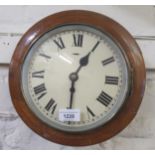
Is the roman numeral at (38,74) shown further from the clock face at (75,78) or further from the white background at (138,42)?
the white background at (138,42)

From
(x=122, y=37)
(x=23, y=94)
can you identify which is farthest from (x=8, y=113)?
(x=122, y=37)

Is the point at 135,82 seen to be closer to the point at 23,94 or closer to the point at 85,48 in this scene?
the point at 85,48

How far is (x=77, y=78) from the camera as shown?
71cm

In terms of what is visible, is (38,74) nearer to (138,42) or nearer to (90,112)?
(90,112)

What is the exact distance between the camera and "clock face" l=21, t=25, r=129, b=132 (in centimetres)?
69

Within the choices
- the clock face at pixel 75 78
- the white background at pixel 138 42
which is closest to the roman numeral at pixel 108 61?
the clock face at pixel 75 78

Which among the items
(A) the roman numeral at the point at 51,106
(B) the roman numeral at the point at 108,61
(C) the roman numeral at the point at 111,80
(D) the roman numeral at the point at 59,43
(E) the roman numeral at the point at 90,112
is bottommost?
(E) the roman numeral at the point at 90,112

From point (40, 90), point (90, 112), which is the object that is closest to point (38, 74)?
point (40, 90)

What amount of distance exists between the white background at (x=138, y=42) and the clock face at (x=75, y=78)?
9 centimetres

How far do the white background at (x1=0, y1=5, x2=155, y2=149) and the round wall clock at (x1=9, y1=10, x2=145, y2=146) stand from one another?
0.19ft

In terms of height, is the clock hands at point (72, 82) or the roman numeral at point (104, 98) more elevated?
the clock hands at point (72, 82)

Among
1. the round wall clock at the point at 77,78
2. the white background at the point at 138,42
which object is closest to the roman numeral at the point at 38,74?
the round wall clock at the point at 77,78

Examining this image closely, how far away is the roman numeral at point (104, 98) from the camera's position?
694mm

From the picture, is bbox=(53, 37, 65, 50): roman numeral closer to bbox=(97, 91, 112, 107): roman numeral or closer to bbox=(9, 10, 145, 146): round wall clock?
bbox=(9, 10, 145, 146): round wall clock
